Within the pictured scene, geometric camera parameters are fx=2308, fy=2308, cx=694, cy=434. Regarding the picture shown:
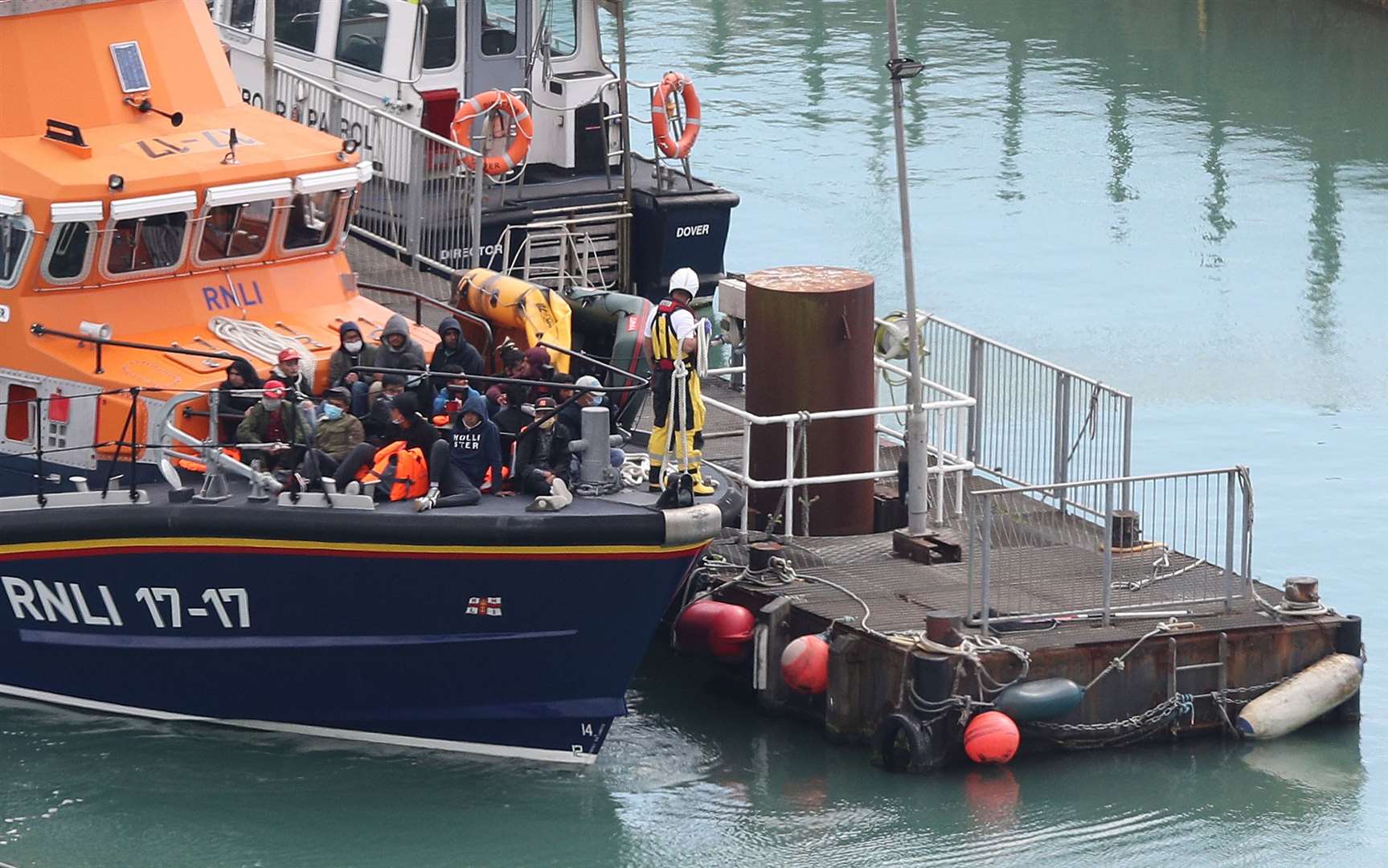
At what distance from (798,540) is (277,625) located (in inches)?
129

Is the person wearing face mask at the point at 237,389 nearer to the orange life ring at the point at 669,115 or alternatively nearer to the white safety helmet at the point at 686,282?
the white safety helmet at the point at 686,282

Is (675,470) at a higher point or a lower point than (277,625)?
higher

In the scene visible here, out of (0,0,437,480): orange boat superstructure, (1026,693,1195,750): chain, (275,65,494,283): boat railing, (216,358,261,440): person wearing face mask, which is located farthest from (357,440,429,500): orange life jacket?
(275,65,494,283): boat railing

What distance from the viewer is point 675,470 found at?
1141 centimetres

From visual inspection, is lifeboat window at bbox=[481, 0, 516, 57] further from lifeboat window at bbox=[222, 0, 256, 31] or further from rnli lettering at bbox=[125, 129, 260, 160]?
rnli lettering at bbox=[125, 129, 260, 160]

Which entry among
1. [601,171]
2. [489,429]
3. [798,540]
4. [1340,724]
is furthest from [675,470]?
[601,171]

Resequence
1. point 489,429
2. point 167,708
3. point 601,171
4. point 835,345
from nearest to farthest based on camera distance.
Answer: point 489,429 < point 167,708 < point 835,345 < point 601,171

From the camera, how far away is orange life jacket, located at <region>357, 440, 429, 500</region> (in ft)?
36.8

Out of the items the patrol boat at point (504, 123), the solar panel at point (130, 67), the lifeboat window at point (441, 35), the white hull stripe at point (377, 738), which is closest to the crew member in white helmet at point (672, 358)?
the white hull stripe at point (377, 738)

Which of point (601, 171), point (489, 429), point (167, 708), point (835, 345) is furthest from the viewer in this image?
point (601, 171)

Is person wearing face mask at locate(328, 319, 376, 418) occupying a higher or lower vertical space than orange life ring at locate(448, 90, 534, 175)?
lower

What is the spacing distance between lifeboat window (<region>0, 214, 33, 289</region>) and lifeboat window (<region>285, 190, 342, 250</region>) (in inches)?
55.7

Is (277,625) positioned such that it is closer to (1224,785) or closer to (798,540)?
(798,540)

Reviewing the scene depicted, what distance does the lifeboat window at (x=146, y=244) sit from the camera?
38.8 feet
